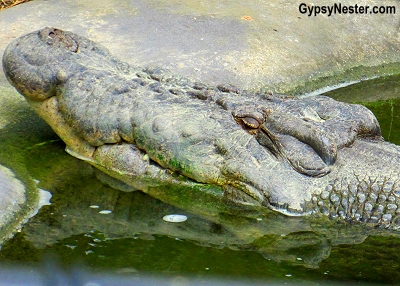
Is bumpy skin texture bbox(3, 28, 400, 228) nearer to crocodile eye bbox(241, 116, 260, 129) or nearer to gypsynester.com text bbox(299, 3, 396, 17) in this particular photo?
crocodile eye bbox(241, 116, 260, 129)

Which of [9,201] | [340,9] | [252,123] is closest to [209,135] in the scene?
[252,123]

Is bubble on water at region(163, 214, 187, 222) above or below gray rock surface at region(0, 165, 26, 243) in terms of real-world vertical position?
below

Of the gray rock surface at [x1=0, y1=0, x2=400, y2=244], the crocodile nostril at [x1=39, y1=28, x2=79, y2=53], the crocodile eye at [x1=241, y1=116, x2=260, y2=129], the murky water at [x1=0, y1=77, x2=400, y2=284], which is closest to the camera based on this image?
the murky water at [x1=0, y1=77, x2=400, y2=284]

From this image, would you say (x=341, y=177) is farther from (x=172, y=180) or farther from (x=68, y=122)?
(x=68, y=122)

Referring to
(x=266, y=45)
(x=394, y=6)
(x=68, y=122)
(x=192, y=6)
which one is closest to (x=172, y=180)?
(x=68, y=122)

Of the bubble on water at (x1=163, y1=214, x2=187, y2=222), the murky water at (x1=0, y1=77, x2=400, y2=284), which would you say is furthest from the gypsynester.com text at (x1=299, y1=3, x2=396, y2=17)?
the bubble on water at (x1=163, y1=214, x2=187, y2=222)

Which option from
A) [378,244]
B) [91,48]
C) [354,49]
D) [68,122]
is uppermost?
[91,48]
